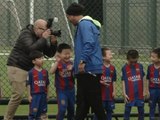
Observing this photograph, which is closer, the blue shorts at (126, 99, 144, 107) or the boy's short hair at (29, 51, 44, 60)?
the boy's short hair at (29, 51, 44, 60)

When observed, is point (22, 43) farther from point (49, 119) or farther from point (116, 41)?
point (116, 41)

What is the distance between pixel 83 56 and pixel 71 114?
1484mm

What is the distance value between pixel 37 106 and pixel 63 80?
51cm

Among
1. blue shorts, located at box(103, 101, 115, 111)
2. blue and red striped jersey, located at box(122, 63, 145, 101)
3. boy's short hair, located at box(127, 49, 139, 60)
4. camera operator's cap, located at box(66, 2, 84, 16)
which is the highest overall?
camera operator's cap, located at box(66, 2, 84, 16)

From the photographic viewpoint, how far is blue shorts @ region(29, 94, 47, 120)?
7264mm

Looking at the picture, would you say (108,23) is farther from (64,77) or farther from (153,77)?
(64,77)

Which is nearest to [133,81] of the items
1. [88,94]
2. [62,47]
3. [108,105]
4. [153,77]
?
[153,77]

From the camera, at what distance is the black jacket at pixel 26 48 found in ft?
23.3

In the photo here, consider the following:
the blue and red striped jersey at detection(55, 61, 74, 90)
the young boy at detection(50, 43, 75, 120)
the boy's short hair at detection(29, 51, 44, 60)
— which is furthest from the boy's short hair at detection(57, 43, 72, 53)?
the boy's short hair at detection(29, 51, 44, 60)

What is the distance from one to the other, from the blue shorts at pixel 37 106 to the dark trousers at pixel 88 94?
0.89 metres

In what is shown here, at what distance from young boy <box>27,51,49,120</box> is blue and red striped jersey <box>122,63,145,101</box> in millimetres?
1175

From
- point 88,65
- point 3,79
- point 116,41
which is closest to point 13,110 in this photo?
point 88,65

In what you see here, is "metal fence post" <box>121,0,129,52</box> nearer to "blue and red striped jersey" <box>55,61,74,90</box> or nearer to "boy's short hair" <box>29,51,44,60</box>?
"blue and red striped jersey" <box>55,61,74,90</box>

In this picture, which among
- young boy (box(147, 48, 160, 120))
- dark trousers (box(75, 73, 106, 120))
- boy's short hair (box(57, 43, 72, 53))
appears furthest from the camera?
young boy (box(147, 48, 160, 120))
